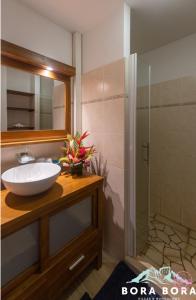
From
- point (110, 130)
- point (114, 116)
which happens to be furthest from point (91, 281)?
point (114, 116)

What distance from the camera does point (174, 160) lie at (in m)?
2.04

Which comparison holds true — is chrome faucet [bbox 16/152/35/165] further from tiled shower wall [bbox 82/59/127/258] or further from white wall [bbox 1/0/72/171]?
tiled shower wall [bbox 82/59/127/258]

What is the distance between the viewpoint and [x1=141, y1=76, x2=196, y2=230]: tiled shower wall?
6.12 ft

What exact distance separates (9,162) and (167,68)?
207 cm

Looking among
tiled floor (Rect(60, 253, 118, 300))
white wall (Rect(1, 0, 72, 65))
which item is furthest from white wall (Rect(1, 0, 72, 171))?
tiled floor (Rect(60, 253, 118, 300))

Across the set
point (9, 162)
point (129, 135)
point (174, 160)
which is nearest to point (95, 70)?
A: point (129, 135)

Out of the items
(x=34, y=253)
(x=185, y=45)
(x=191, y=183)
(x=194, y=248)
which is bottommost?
(x=194, y=248)

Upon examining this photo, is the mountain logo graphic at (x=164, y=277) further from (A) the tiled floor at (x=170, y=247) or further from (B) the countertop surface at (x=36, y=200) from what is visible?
(B) the countertop surface at (x=36, y=200)

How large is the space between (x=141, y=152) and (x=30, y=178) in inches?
40.0

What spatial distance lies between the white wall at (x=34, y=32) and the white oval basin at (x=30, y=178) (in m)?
1.00

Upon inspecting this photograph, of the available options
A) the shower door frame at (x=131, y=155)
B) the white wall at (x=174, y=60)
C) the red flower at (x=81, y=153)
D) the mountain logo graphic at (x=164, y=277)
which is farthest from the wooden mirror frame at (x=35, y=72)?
the mountain logo graphic at (x=164, y=277)

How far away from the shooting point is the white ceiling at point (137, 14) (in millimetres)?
1330

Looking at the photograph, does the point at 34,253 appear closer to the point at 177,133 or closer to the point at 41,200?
the point at 41,200

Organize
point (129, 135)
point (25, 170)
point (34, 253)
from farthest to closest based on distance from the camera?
1. point (129, 135)
2. point (25, 170)
3. point (34, 253)
